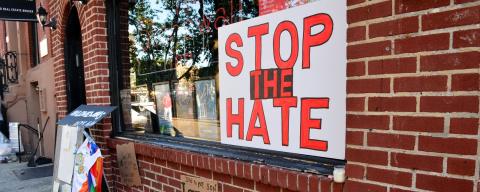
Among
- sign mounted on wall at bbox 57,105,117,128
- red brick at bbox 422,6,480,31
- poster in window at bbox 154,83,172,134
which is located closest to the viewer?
red brick at bbox 422,6,480,31

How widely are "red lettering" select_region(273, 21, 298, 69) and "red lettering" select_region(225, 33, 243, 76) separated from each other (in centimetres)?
33

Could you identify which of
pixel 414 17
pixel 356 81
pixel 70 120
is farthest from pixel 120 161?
pixel 414 17

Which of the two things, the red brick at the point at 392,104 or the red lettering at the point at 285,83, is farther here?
the red lettering at the point at 285,83

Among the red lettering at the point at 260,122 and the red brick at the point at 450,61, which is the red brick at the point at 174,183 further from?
the red brick at the point at 450,61

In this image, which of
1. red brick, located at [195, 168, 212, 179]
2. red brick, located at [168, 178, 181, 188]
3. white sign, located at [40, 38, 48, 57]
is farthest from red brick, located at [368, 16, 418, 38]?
white sign, located at [40, 38, 48, 57]

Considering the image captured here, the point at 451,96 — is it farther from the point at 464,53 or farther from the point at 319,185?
the point at 319,185

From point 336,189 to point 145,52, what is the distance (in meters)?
2.75

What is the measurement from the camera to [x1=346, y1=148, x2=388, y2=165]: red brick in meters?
1.51

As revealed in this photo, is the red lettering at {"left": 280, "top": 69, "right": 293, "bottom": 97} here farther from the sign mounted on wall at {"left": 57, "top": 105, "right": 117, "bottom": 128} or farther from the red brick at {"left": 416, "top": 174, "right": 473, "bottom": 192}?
the sign mounted on wall at {"left": 57, "top": 105, "right": 117, "bottom": 128}

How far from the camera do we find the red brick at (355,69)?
5.13 feet

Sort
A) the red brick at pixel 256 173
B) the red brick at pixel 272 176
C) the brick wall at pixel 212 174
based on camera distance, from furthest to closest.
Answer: the red brick at pixel 256 173
the red brick at pixel 272 176
the brick wall at pixel 212 174

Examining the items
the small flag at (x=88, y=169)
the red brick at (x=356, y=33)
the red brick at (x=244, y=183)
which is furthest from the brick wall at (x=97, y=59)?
the red brick at (x=356, y=33)

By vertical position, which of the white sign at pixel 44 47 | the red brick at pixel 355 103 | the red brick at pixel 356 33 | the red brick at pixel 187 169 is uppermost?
the white sign at pixel 44 47

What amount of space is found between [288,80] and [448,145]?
100 cm
